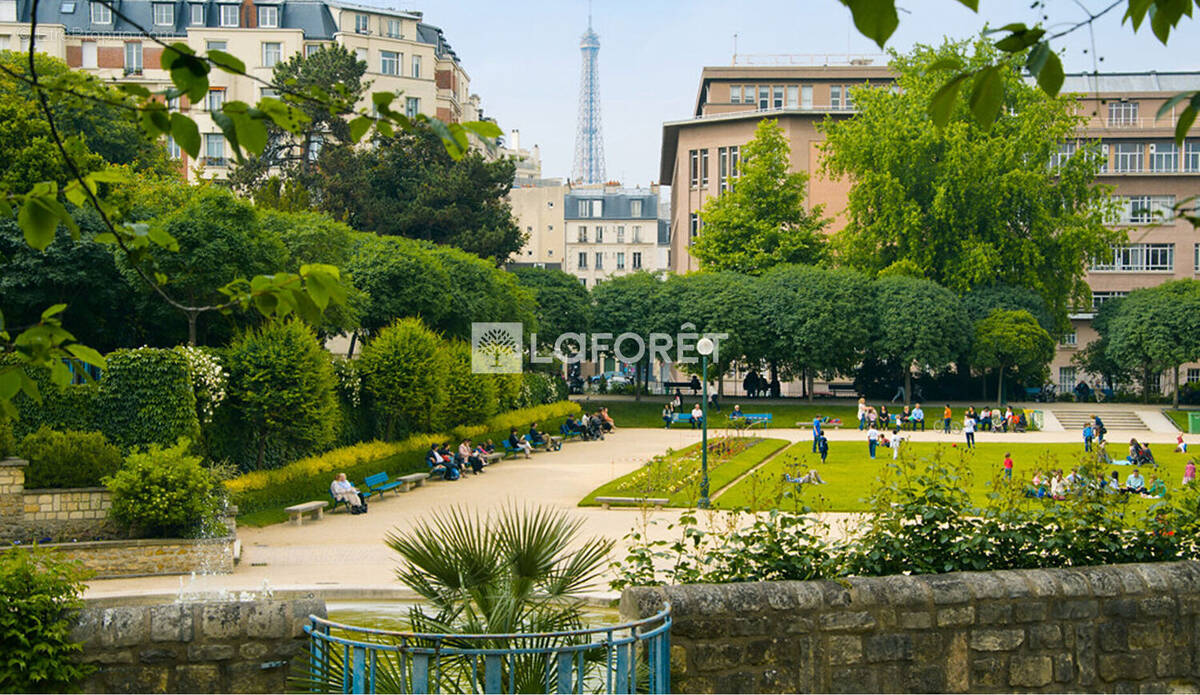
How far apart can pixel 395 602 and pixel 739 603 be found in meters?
6.82

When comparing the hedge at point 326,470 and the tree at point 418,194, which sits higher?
the tree at point 418,194

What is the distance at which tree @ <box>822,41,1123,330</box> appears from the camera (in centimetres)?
5753

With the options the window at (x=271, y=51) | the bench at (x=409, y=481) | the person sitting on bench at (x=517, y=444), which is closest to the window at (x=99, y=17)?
the window at (x=271, y=51)

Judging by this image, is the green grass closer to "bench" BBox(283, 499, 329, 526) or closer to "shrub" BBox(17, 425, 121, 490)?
"bench" BBox(283, 499, 329, 526)

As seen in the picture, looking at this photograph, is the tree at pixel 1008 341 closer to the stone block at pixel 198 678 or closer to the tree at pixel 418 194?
the tree at pixel 418 194

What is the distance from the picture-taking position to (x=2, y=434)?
19.5 m

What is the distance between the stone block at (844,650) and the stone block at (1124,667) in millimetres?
1529

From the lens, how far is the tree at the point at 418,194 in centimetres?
5875

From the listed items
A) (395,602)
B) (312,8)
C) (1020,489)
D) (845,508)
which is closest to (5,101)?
(845,508)

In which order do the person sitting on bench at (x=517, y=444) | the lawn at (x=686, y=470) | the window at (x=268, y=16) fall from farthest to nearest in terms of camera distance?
the window at (x=268, y=16) < the person sitting on bench at (x=517, y=444) < the lawn at (x=686, y=470)

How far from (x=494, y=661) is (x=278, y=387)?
69.4 feet

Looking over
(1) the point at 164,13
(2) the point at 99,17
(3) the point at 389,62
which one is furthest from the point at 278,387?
(2) the point at 99,17

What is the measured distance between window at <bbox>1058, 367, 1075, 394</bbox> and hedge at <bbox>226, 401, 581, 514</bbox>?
48647 millimetres

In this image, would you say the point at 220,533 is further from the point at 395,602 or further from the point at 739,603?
the point at 739,603
